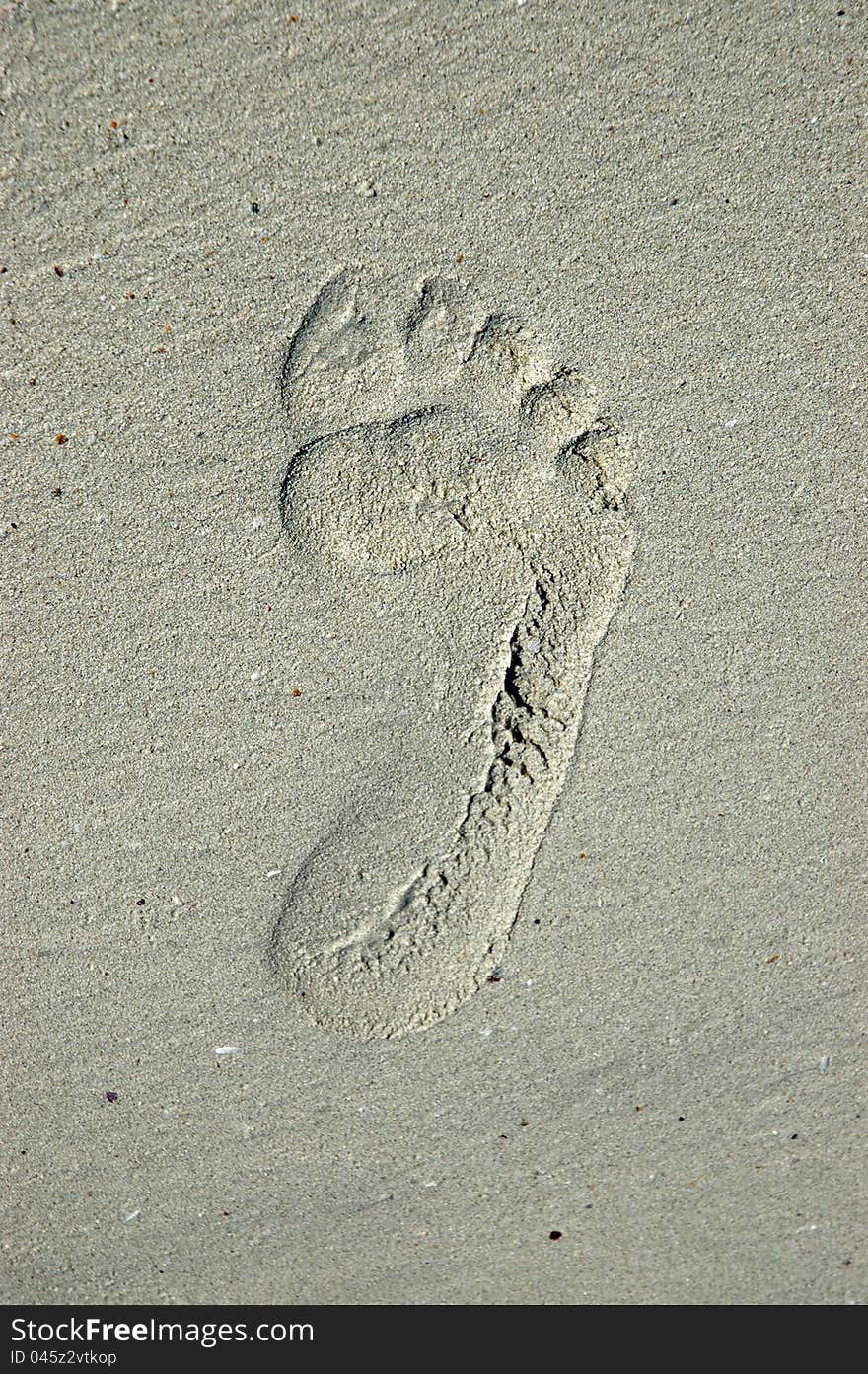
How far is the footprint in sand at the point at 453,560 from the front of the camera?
6.61 feet

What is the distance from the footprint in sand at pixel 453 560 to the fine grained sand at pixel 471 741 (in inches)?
1.0

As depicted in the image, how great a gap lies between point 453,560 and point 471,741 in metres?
0.36

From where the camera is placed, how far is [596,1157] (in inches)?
81.1

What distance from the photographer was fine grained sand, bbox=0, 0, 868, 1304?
6.62 ft

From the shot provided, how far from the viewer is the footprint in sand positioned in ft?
6.61

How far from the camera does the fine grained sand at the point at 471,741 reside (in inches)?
79.4

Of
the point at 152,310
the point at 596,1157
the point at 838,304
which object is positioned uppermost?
the point at 152,310

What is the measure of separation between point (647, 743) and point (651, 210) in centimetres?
106

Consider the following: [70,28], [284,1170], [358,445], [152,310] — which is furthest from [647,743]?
[70,28]

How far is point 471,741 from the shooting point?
80.2 inches

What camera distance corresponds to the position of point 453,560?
2.04 metres

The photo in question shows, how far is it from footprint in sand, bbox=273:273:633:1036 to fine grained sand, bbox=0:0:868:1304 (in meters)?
A: 0.02

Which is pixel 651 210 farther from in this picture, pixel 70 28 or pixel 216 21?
pixel 70 28

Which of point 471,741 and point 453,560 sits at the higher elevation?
point 453,560
